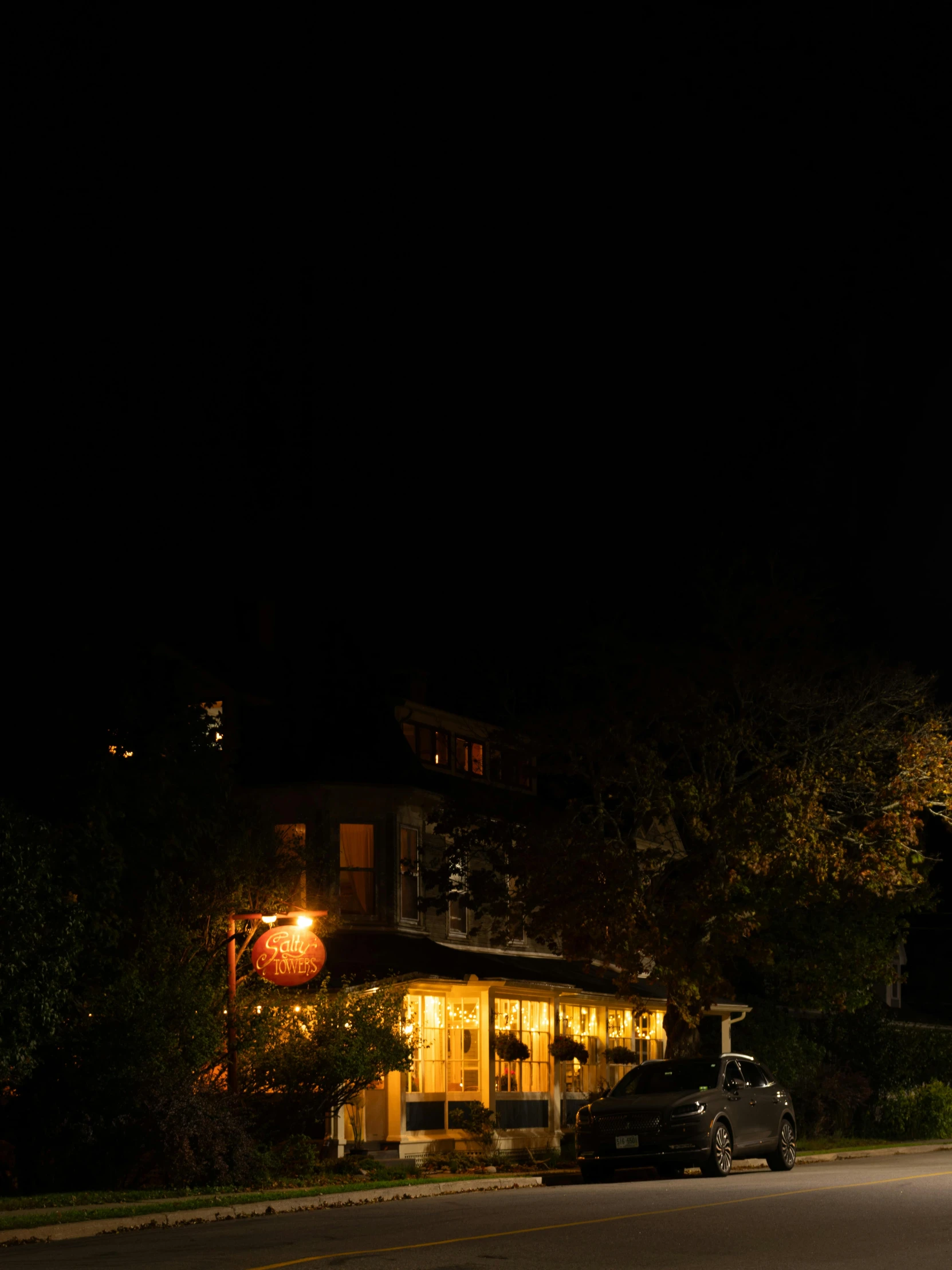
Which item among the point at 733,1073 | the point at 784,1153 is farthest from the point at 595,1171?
the point at 784,1153

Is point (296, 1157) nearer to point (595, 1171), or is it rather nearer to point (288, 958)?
point (288, 958)

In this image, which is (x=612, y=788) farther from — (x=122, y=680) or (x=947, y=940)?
(x=947, y=940)

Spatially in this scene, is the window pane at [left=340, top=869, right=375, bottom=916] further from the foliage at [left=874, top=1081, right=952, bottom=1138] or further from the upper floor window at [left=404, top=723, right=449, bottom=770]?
the foliage at [left=874, top=1081, right=952, bottom=1138]

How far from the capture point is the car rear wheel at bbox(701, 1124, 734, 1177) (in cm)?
2345

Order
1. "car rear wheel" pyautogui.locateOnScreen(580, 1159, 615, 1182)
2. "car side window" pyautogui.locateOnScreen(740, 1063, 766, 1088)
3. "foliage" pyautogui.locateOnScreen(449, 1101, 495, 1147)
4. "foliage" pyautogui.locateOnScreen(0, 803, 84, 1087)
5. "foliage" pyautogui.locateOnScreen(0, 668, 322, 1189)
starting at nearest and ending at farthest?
"foliage" pyautogui.locateOnScreen(0, 803, 84, 1087), "foliage" pyautogui.locateOnScreen(0, 668, 322, 1189), "car rear wheel" pyautogui.locateOnScreen(580, 1159, 615, 1182), "car side window" pyautogui.locateOnScreen(740, 1063, 766, 1088), "foliage" pyautogui.locateOnScreen(449, 1101, 495, 1147)

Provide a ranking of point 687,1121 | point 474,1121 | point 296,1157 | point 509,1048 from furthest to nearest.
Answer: point 509,1048, point 474,1121, point 296,1157, point 687,1121

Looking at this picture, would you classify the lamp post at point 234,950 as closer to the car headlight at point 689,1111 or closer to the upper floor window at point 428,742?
the car headlight at point 689,1111

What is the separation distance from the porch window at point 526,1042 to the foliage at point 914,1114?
458 inches

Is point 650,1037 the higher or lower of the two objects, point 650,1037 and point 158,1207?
the higher

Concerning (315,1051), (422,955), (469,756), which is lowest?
(315,1051)

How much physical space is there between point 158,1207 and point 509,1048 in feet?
49.1

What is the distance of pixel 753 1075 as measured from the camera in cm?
2569

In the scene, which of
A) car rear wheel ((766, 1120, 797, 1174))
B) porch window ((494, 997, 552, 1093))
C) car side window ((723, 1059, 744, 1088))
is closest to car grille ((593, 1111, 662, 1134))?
car side window ((723, 1059, 744, 1088))

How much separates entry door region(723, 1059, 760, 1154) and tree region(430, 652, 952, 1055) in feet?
18.5
